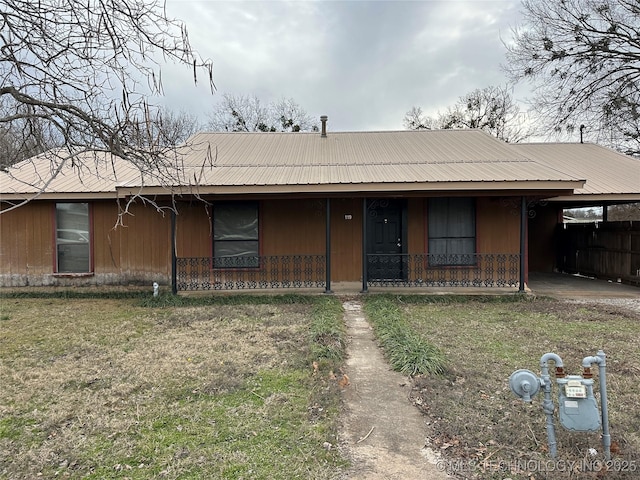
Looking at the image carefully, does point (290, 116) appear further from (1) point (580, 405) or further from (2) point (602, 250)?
(1) point (580, 405)

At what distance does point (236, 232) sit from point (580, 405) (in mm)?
7883

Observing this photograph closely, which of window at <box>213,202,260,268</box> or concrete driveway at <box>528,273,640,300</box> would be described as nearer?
concrete driveway at <box>528,273,640,300</box>

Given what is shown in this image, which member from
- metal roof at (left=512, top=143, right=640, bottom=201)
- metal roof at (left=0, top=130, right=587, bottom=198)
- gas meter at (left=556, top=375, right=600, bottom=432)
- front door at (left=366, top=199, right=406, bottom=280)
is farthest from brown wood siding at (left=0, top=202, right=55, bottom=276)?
metal roof at (left=512, top=143, right=640, bottom=201)

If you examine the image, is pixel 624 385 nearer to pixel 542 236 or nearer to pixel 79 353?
pixel 79 353

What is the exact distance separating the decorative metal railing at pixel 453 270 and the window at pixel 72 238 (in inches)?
272

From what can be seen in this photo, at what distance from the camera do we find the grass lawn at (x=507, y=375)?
8.66 feet

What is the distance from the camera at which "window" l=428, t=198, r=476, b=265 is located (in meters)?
9.41

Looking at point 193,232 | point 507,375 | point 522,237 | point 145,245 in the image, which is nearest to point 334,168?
point 193,232

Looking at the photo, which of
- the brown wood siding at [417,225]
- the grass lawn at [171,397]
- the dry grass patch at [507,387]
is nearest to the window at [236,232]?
the grass lawn at [171,397]

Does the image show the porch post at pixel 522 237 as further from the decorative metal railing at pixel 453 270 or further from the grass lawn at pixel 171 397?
the grass lawn at pixel 171 397

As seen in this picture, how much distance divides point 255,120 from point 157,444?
29.0 meters

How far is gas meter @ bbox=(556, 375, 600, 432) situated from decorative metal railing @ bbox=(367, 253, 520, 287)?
6669 millimetres

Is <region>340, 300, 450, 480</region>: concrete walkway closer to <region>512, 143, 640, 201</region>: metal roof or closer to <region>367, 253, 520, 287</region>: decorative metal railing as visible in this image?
<region>367, 253, 520, 287</region>: decorative metal railing

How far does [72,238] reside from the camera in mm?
9938
